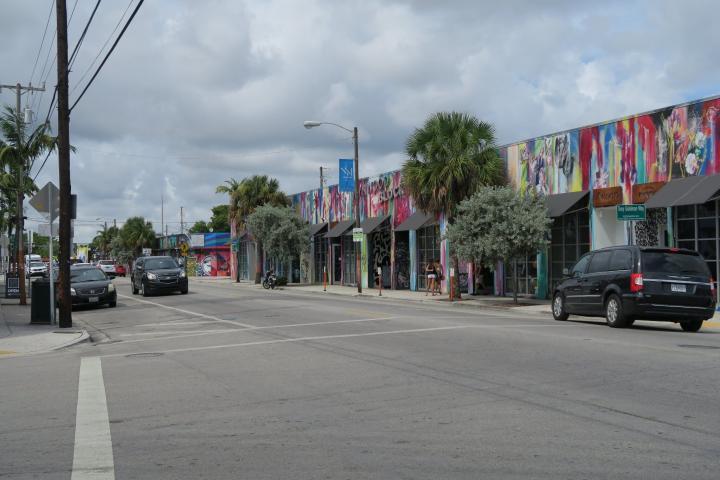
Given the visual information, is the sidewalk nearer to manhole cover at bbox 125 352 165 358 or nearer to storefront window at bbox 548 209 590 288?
manhole cover at bbox 125 352 165 358

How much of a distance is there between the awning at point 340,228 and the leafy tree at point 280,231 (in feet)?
7.34

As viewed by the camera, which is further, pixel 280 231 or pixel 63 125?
pixel 280 231

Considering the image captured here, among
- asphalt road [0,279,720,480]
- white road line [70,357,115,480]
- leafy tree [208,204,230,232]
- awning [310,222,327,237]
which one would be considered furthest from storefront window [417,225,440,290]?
leafy tree [208,204,230,232]

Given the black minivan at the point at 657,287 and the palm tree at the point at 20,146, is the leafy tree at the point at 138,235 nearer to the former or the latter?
the palm tree at the point at 20,146

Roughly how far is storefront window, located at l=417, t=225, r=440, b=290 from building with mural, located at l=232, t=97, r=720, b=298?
0.16ft

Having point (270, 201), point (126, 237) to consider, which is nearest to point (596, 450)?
point (270, 201)

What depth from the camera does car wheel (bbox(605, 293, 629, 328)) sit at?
1565cm

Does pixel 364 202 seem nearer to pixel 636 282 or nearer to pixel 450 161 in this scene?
pixel 450 161

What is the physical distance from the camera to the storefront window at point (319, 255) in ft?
154

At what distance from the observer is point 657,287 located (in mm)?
15102

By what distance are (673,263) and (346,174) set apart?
21308 millimetres

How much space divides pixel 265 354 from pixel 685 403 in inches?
266

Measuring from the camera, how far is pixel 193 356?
1215 centimetres

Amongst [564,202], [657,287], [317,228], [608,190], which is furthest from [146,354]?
[317,228]
